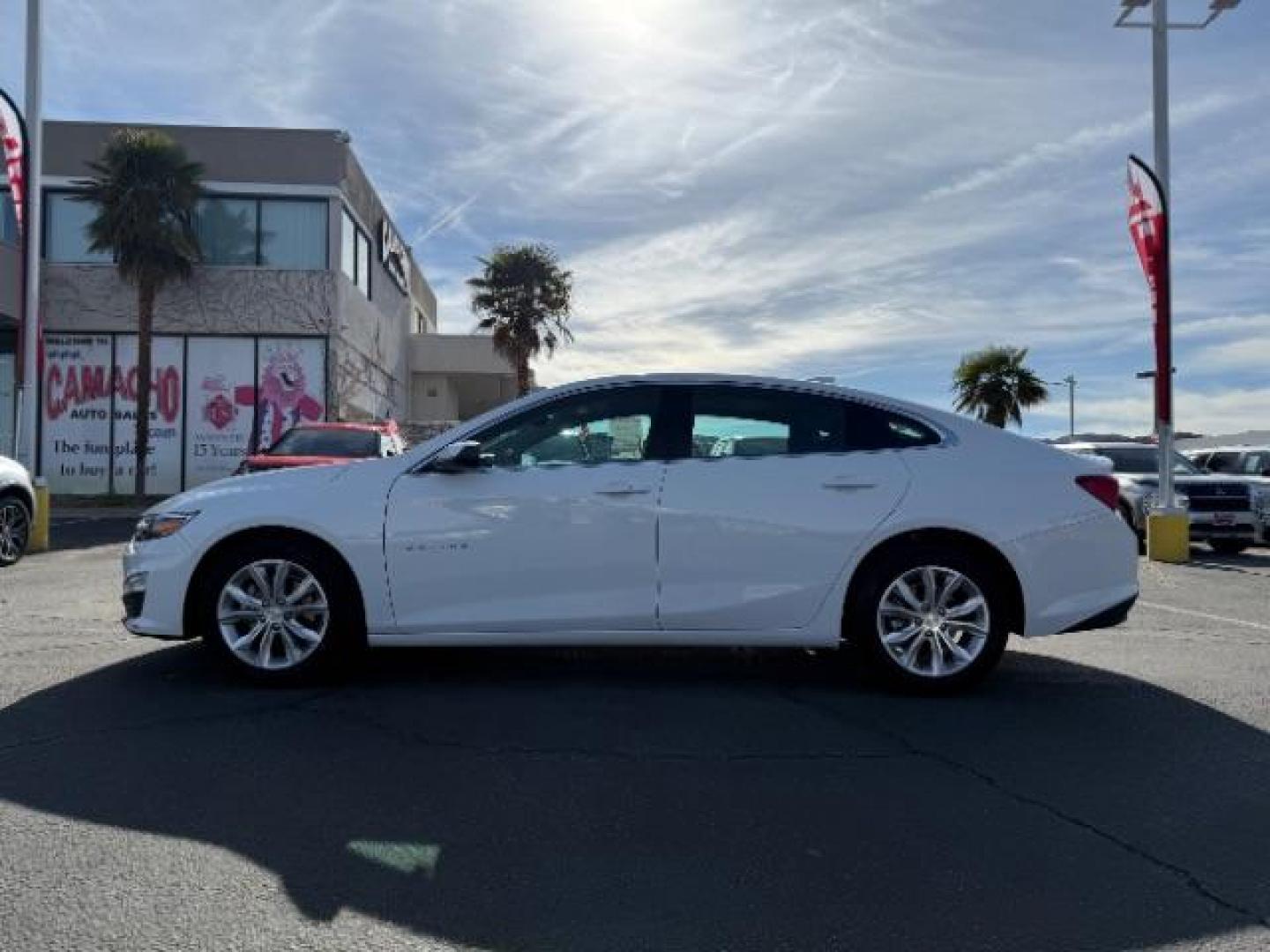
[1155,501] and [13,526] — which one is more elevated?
[1155,501]

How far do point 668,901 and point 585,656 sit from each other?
3.31m

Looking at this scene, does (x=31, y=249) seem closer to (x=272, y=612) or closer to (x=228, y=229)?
(x=272, y=612)

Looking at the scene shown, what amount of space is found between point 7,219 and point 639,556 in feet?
82.5

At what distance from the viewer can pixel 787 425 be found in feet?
17.6

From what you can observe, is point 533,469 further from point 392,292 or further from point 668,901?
point 392,292

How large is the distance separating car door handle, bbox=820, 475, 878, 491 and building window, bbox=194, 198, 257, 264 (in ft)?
75.5

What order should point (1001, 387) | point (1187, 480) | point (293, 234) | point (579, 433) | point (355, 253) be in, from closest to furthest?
1. point (579, 433)
2. point (1187, 480)
3. point (293, 234)
4. point (355, 253)
5. point (1001, 387)

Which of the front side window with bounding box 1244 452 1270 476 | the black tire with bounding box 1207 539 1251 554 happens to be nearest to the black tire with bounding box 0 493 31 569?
the black tire with bounding box 1207 539 1251 554

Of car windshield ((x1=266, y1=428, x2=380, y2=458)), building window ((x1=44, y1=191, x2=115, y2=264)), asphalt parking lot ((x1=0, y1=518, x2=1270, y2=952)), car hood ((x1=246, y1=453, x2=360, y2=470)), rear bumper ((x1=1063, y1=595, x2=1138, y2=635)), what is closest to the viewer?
asphalt parking lot ((x1=0, y1=518, x2=1270, y2=952))

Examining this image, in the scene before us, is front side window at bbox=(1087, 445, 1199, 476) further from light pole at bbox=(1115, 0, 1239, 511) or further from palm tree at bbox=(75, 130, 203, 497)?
palm tree at bbox=(75, 130, 203, 497)

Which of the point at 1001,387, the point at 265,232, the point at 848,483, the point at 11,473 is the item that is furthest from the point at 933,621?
the point at 1001,387

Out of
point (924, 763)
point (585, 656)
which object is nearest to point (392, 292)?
point (585, 656)

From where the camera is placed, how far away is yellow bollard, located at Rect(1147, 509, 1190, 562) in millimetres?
13055

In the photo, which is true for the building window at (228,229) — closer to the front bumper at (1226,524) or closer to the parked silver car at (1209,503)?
the parked silver car at (1209,503)
